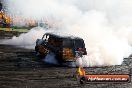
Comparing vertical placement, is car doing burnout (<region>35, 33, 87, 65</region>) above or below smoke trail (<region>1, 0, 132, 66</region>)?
below

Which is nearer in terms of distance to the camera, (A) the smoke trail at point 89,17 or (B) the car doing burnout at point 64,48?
(B) the car doing burnout at point 64,48

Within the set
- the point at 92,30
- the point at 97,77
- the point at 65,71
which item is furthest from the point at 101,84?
the point at 92,30

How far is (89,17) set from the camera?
3994 cm

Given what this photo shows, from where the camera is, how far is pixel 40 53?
28109 mm

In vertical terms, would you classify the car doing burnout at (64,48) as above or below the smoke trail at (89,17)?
below

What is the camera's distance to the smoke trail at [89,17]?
3341 centimetres

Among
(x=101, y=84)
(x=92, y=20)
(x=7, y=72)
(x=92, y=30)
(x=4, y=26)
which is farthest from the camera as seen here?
(x=4, y=26)

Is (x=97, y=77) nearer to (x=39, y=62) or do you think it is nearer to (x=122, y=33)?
(x=39, y=62)

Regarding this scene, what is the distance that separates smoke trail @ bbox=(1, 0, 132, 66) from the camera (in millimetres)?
33406

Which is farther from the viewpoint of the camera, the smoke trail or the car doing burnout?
the smoke trail

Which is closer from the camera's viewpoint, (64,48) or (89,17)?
(64,48)

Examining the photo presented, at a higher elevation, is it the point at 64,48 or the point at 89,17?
the point at 89,17

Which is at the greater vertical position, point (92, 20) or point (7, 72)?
point (92, 20)

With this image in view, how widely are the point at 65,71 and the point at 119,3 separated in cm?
2456
